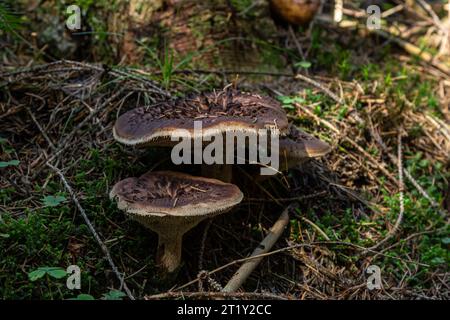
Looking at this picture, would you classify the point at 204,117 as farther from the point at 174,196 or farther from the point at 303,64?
the point at 303,64

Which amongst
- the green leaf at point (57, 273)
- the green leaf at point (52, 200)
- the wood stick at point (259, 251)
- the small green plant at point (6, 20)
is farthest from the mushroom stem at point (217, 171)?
the small green plant at point (6, 20)

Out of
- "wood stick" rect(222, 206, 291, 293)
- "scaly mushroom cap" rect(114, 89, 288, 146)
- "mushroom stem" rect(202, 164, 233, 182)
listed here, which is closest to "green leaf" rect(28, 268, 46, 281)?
"scaly mushroom cap" rect(114, 89, 288, 146)

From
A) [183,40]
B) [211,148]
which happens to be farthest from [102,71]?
[211,148]

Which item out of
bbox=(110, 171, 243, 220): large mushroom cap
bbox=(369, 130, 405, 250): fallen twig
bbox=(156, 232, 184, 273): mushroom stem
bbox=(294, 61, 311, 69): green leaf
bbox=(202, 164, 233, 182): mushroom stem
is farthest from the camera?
bbox=(294, 61, 311, 69): green leaf

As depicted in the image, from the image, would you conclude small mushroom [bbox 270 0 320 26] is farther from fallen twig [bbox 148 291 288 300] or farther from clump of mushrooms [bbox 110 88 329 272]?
fallen twig [bbox 148 291 288 300]

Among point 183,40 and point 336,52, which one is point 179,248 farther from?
point 336,52
